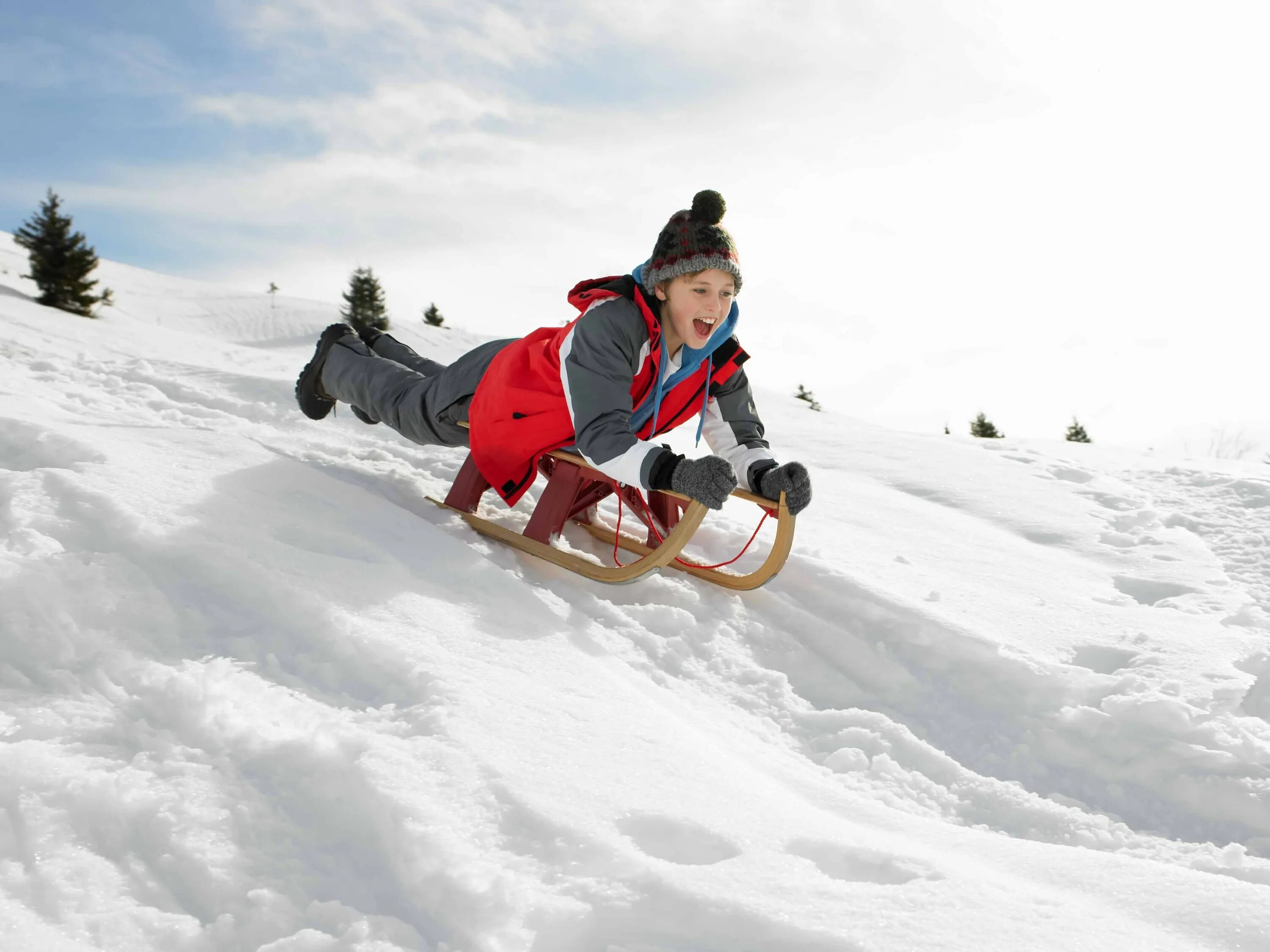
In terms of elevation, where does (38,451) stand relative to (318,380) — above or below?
below

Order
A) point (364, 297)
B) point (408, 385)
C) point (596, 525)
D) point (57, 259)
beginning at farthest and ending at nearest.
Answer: point (364, 297)
point (57, 259)
point (408, 385)
point (596, 525)

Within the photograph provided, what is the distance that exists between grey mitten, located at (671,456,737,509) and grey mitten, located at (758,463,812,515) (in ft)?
1.13

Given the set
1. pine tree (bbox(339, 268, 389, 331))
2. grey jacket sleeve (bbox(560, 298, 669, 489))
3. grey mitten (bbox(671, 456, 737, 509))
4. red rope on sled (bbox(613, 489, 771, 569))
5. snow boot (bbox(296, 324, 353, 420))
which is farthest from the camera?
pine tree (bbox(339, 268, 389, 331))

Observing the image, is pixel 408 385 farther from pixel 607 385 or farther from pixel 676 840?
pixel 676 840

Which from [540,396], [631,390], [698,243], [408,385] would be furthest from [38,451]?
[698,243]

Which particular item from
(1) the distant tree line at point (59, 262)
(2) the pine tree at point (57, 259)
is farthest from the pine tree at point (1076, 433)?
(2) the pine tree at point (57, 259)

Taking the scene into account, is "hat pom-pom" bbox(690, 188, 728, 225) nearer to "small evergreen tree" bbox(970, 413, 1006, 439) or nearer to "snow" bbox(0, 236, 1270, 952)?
"snow" bbox(0, 236, 1270, 952)

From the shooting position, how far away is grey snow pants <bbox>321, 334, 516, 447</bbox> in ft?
9.96

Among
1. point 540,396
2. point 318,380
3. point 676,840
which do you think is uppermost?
point 540,396

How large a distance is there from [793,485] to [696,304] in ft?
1.98

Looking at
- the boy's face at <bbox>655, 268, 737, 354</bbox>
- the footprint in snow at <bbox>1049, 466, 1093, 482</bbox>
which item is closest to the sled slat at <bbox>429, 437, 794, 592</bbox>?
the boy's face at <bbox>655, 268, 737, 354</bbox>

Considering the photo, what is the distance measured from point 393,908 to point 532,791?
0.91ft

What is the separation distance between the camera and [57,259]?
1354 cm

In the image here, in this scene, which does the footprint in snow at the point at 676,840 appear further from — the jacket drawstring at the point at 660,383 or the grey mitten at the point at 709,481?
the jacket drawstring at the point at 660,383
